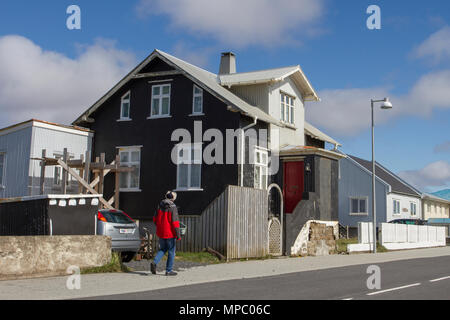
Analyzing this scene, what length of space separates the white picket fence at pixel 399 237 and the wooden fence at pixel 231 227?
598cm

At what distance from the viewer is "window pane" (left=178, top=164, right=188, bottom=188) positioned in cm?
2348

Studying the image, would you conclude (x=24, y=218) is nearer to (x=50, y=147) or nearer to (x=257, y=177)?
(x=50, y=147)

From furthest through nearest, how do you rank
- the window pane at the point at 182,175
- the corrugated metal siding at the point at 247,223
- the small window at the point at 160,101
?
1. the small window at the point at 160,101
2. the window pane at the point at 182,175
3. the corrugated metal siding at the point at 247,223

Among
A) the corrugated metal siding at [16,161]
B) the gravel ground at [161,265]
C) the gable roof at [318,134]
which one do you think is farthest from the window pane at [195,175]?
the gable roof at [318,134]

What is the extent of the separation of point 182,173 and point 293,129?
622 centimetres

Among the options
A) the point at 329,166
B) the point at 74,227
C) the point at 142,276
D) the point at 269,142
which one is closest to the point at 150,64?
the point at 269,142

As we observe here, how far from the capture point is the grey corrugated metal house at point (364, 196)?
4391 cm

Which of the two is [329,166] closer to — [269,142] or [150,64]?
[269,142]

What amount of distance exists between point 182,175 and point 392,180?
30.1 m

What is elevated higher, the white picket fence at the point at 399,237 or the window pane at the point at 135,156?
the window pane at the point at 135,156

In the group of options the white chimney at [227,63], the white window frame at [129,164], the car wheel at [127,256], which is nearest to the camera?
the car wheel at [127,256]

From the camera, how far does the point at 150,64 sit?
25266mm

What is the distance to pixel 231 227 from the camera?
18.3 m

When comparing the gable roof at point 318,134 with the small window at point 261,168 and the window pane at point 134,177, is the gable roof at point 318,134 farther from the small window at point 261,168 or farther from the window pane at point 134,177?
the window pane at point 134,177
